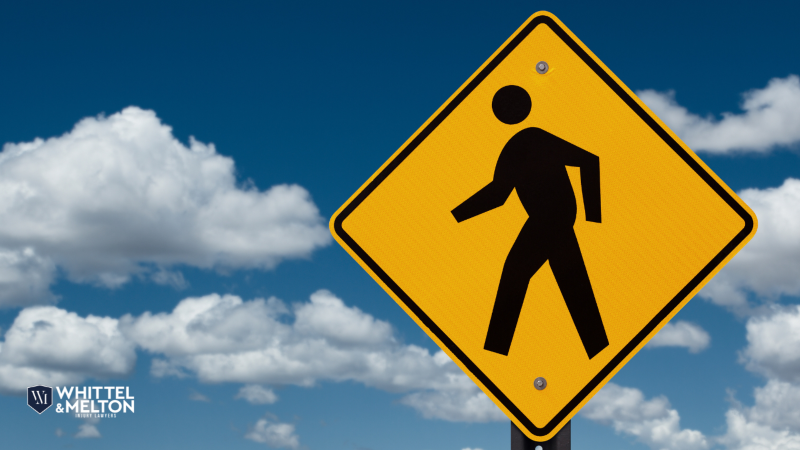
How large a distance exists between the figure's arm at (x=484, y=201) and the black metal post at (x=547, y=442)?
106 centimetres

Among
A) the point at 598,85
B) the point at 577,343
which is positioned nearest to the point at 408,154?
the point at 598,85

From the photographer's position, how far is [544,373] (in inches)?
115

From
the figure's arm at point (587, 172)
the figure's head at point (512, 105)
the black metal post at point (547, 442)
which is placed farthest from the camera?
the figure's head at point (512, 105)

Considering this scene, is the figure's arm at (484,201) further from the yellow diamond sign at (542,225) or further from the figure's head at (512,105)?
the figure's head at (512,105)

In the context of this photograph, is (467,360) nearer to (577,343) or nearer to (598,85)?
(577,343)

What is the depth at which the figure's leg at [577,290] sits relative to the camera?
2.94 m

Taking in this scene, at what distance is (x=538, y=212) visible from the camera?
3062 mm

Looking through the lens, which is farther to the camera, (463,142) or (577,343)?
(463,142)

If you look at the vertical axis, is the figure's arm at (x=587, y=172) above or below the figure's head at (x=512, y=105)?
below

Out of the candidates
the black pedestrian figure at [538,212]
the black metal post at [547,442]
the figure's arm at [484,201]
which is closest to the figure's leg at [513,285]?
the black pedestrian figure at [538,212]

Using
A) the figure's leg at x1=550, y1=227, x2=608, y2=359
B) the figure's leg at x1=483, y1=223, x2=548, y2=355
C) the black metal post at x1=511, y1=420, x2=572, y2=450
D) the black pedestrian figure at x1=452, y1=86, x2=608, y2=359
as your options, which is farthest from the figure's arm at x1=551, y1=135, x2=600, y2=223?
the black metal post at x1=511, y1=420, x2=572, y2=450

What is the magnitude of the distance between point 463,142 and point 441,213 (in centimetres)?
41

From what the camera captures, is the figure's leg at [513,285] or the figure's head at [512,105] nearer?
the figure's leg at [513,285]

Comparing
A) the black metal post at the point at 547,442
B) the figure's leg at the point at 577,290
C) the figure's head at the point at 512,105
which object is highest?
the figure's head at the point at 512,105
